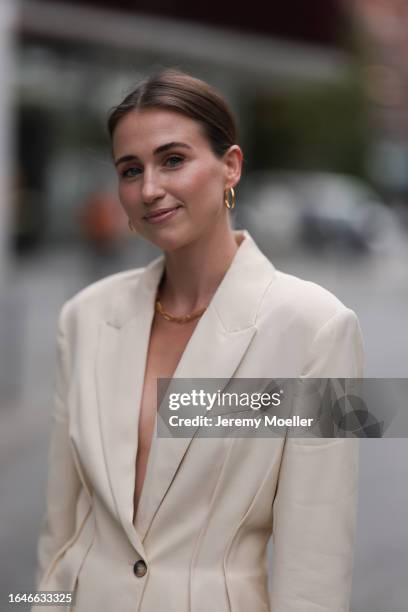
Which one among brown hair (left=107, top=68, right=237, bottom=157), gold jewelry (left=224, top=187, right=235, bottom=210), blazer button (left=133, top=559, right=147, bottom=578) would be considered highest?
brown hair (left=107, top=68, right=237, bottom=157)

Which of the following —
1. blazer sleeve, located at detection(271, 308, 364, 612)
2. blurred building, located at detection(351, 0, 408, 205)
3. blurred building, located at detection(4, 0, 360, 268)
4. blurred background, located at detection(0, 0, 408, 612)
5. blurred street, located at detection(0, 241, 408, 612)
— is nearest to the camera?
blazer sleeve, located at detection(271, 308, 364, 612)

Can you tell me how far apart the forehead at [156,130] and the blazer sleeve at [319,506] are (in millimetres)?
513

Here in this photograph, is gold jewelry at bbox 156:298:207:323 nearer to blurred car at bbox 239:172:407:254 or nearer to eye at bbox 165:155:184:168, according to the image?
eye at bbox 165:155:184:168

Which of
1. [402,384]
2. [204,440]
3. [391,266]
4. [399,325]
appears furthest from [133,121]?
[391,266]

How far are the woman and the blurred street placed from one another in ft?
3.78

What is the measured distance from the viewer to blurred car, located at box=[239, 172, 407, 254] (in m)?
20.8

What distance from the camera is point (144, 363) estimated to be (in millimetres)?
2301

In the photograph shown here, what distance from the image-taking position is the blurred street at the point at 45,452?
4684 mm

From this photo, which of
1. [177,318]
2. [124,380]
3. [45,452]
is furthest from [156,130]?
[45,452]

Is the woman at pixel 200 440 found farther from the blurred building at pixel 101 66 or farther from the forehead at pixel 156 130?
the blurred building at pixel 101 66

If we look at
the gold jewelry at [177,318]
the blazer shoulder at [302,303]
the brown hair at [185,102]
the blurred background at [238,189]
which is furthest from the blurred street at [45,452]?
the brown hair at [185,102]

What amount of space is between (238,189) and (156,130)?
584 centimetres

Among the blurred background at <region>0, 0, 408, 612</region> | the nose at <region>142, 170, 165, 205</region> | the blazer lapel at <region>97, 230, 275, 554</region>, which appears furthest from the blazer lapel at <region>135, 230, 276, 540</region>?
the blurred background at <region>0, 0, 408, 612</region>

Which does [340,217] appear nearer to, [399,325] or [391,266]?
[391,266]
